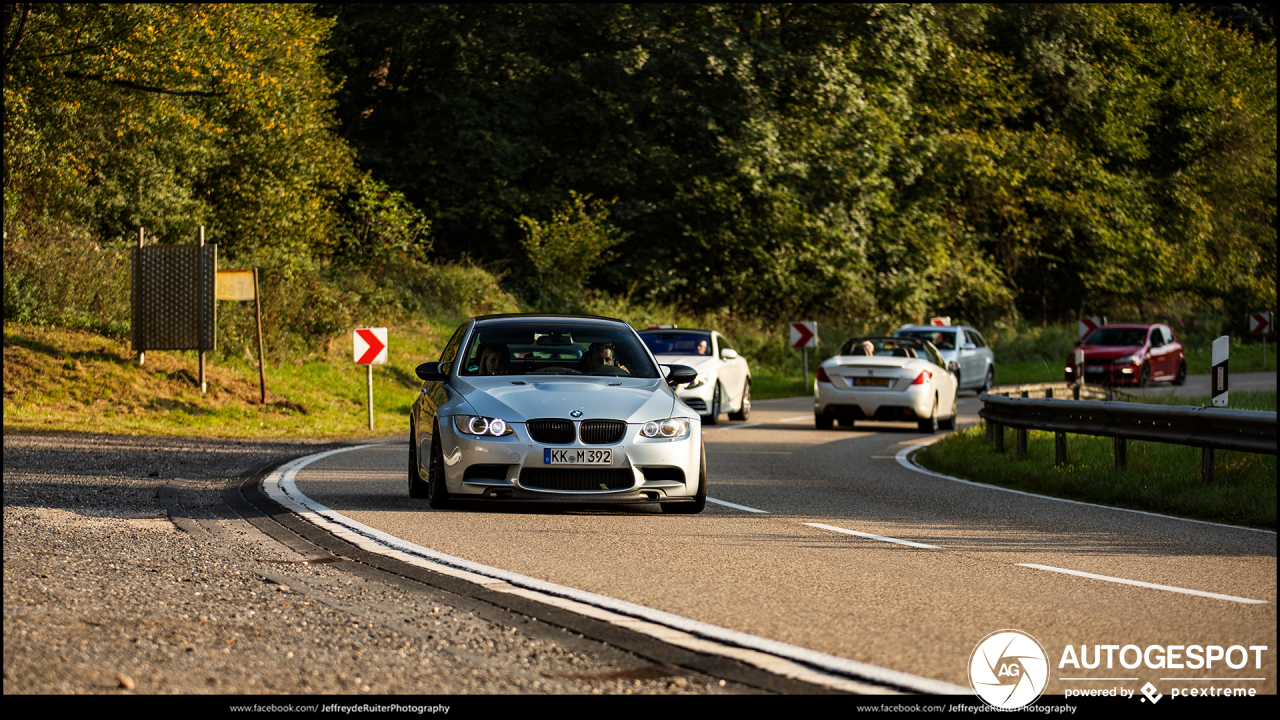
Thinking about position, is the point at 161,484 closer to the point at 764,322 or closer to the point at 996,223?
the point at 764,322

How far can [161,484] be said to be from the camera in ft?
40.1

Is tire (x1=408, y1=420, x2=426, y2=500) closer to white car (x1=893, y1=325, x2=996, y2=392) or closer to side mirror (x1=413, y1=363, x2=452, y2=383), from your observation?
side mirror (x1=413, y1=363, x2=452, y2=383)

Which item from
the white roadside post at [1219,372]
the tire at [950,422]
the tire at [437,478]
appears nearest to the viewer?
the tire at [437,478]

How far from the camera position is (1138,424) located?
12.8 meters

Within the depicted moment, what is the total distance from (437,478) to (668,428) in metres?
1.87

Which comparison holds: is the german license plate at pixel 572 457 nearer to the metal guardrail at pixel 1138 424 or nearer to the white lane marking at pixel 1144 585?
the white lane marking at pixel 1144 585

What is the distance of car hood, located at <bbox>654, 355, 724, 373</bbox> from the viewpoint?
70.3ft

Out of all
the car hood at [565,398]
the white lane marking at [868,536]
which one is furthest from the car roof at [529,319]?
the white lane marking at [868,536]

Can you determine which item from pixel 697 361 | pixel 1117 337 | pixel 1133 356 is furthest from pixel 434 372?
pixel 1117 337

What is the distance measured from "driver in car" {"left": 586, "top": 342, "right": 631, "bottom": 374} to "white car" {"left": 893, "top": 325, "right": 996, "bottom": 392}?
18410 millimetres

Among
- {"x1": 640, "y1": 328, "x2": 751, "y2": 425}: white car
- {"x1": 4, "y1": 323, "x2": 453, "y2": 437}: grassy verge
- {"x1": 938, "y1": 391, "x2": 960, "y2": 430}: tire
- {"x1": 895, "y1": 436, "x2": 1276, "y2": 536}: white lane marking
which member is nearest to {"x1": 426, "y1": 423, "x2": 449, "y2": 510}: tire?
{"x1": 895, "y1": 436, "x2": 1276, "y2": 536}: white lane marking

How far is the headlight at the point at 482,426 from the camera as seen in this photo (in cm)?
983

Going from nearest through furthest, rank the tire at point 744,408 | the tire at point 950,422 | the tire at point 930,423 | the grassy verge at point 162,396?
the grassy verge at point 162,396 → the tire at point 930,423 → the tire at point 950,422 → the tire at point 744,408

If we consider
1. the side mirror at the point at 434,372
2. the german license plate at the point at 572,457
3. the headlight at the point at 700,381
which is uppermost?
the side mirror at the point at 434,372
